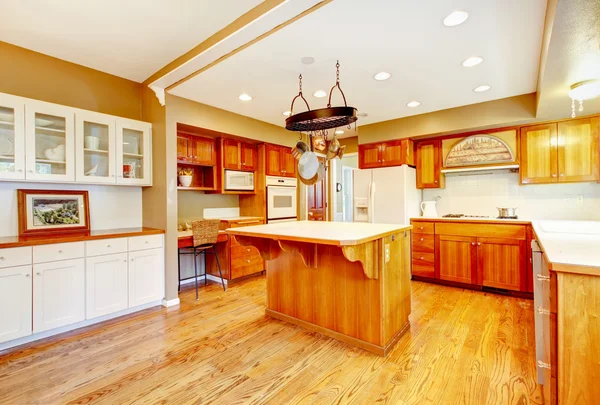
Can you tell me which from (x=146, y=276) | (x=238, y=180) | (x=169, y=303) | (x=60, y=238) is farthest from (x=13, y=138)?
(x=238, y=180)

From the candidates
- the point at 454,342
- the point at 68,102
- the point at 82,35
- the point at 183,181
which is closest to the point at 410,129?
the point at 454,342

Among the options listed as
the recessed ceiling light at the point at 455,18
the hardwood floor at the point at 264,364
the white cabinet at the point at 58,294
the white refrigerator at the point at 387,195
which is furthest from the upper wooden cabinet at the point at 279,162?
the recessed ceiling light at the point at 455,18

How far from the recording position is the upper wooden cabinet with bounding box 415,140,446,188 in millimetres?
4262

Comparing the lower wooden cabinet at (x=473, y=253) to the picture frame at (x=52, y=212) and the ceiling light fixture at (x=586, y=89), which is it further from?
the picture frame at (x=52, y=212)

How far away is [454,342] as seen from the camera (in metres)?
2.36

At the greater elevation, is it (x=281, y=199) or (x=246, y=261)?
(x=281, y=199)

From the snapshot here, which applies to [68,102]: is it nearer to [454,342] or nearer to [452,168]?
[454,342]

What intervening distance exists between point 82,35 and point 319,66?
204 cm

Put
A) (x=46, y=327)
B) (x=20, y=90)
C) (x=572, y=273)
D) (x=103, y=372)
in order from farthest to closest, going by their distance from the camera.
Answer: (x=20, y=90) < (x=46, y=327) < (x=103, y=372) < (x=572, y=273)

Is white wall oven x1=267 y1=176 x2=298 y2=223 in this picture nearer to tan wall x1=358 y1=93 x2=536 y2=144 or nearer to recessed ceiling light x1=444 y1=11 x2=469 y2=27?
tan wall x1=358 y1=93 x2=536 y2=144

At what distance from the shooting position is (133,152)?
3.32 meters

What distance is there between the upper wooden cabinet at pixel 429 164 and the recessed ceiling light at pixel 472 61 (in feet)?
5.65

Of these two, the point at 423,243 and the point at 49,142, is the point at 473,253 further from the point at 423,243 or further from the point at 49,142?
the point at 49,142

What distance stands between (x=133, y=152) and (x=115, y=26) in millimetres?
1392
